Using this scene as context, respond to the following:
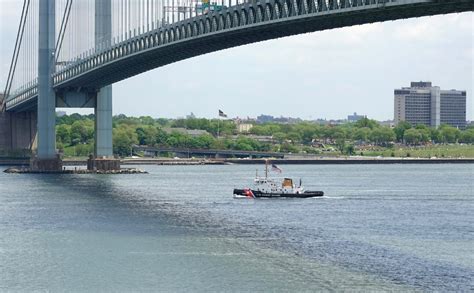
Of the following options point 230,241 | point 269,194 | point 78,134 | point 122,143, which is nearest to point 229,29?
point 230,241

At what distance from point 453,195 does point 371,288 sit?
40811 millimetres

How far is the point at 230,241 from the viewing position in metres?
45.5

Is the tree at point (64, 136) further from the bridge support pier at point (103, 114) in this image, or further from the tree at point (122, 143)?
the bridge support pier at point (103, 114)

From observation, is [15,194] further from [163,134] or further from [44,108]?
[163,134]

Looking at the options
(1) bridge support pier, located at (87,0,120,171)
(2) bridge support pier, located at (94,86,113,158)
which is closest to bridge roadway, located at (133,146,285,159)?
(1) bridge support pier, located at (87,0,120,171)

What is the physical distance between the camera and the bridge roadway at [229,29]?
41534 mm

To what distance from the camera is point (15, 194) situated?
238 ft

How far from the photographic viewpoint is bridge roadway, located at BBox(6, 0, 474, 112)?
136 ft

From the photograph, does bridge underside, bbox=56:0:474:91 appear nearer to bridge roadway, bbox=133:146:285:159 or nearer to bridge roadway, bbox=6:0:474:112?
bridge roadway, bbox=6:0:474:112

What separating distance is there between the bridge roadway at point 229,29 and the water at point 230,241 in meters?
7.95

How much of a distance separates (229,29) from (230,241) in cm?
1155

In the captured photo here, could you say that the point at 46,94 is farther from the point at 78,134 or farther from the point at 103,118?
the point at 78,134

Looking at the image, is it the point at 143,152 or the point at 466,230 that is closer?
the point at 466,230

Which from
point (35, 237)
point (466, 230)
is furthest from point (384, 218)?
point (35, 237)
